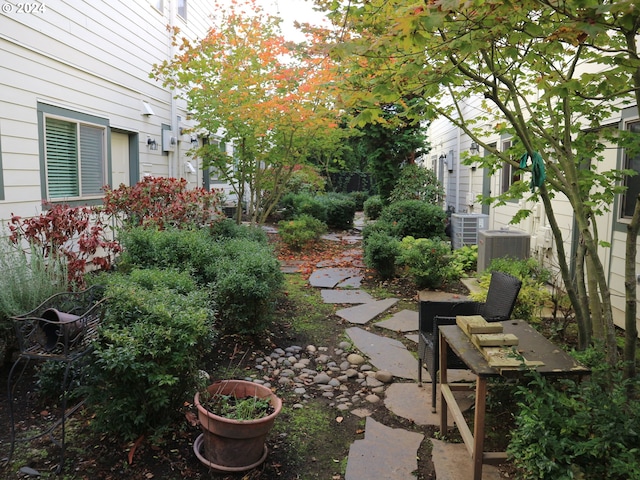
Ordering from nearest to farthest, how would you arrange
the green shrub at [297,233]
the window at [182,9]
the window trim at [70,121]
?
the window trim at [70,121] → the green shrub at [297,233] → the window at [182,9]

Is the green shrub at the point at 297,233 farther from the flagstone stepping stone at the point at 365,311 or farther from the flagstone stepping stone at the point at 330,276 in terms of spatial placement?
the flagstone stepping stone at the point at 365,311

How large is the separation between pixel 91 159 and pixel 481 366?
20.9 ft

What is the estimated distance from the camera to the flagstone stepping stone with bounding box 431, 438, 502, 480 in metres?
2.69

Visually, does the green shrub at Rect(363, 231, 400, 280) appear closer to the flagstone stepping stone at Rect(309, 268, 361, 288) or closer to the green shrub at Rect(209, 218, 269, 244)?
the flagstone stepping stone at Rect(309, 268, 361, 288)

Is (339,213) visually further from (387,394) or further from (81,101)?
(387,394)

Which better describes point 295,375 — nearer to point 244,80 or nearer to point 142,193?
point 142,193

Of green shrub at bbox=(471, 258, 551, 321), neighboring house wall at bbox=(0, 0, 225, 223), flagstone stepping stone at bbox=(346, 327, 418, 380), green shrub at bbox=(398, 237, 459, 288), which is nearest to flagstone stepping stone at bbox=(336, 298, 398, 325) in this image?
flagstone stepping stone at bbox=(346, 327, 418, 380)

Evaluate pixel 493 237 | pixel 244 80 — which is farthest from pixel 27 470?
pixel 244 80

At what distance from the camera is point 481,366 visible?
8.11 ft

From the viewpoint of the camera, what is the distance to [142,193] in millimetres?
5992

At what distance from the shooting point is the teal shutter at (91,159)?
22.0ft

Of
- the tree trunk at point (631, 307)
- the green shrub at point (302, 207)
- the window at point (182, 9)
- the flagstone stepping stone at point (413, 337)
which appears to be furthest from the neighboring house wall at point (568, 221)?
the window at point (182, 9)

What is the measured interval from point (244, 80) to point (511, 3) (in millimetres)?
6303

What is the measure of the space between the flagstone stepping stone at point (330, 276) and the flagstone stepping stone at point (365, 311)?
3.71ft
